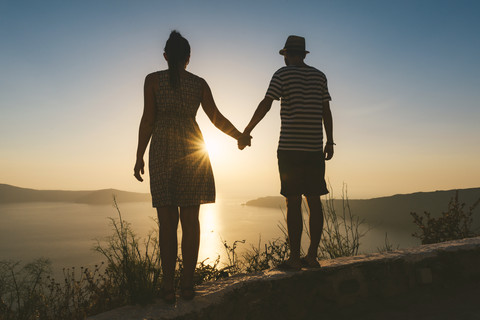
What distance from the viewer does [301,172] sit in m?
2.67

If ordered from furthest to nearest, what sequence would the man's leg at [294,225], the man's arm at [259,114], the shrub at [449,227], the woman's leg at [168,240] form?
the shrub at [449,227] → the man's arm at [259,114] → the man's leg at [294,225] → the woman's leg at [168,240]

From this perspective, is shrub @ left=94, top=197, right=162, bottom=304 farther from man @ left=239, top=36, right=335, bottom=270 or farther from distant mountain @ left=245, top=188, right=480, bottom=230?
distant mountain @ left=245, top=188, right=480, bottom=230

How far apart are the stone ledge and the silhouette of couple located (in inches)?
6.2

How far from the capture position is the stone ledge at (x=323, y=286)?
1.96 metres

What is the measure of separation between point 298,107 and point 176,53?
120 centimetres

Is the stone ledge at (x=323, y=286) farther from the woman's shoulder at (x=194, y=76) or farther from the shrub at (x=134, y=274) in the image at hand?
the woman's shoulder at (x=194, y=76)

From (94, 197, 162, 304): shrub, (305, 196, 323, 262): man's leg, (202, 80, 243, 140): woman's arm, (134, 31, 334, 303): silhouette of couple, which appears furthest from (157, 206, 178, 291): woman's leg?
(305, 196, 323, 262): man's leg

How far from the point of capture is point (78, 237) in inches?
3280

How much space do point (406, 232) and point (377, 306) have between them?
8641cm

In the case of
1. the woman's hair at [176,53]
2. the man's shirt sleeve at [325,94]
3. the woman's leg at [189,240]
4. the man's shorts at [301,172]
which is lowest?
the woman's leg at [189,240]

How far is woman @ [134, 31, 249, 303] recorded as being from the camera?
216 cm

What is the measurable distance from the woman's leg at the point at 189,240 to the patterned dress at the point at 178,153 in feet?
0.29

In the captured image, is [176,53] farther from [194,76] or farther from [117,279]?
[117,279]

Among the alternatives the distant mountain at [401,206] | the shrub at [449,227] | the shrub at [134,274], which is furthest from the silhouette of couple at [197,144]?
the distant mountain at [401,206]
